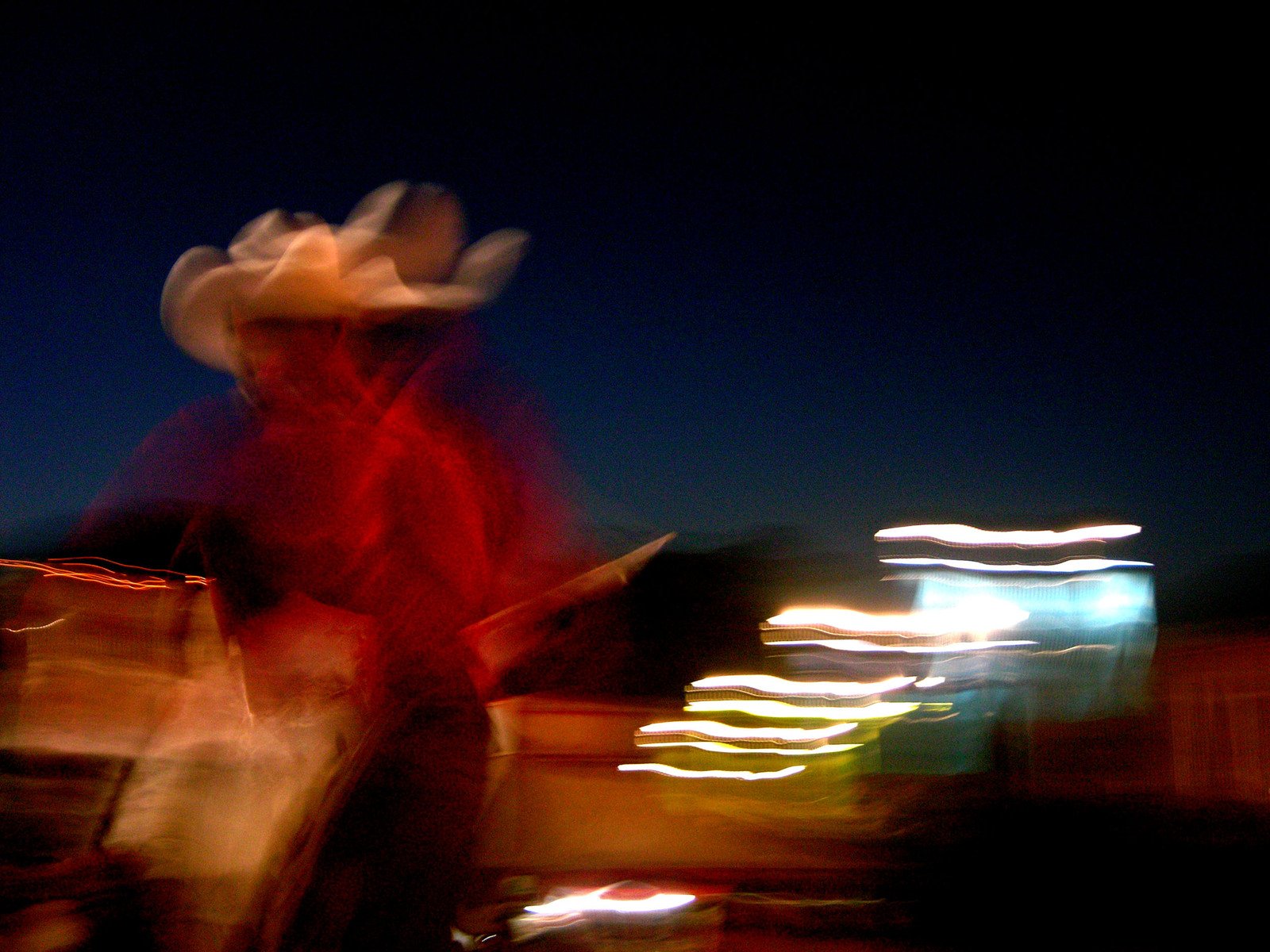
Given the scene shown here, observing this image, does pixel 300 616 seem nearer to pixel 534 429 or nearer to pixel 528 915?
pixel 534 429

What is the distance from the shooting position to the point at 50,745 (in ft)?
9.29

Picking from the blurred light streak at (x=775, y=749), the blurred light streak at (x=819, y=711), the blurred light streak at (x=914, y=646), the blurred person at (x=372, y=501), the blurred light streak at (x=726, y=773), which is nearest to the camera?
the blurred person at (x=372, y=501)

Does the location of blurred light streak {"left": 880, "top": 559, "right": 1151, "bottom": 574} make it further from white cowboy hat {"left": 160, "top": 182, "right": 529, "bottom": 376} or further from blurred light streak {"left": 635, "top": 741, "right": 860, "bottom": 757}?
white cowboy hat {"left": 160, "top": 182, "right": 529, "bottom": 376}

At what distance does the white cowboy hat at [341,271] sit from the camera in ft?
8.92

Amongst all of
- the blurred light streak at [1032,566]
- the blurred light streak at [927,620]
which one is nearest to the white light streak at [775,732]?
the blurred light streak at [927,620]

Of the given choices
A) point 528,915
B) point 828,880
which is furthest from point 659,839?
point 528,915

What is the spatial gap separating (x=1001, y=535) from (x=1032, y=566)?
0.87 feet

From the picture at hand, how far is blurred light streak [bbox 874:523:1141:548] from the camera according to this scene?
655 centimetres

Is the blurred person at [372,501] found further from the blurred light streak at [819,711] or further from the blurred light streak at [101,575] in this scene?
the blurred light streak at [819,711]

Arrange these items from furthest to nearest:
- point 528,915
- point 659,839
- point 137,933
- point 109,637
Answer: point 659,839 → point 528,915 → point 109,637 → point 137,933

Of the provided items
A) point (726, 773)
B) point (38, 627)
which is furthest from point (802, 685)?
point (38, 627)

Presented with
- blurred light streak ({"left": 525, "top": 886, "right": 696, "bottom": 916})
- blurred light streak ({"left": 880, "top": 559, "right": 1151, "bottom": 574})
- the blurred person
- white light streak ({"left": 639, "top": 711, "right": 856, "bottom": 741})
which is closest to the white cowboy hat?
the blurred person

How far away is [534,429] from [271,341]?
0.67 m

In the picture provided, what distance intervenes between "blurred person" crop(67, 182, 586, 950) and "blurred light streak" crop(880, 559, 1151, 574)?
4067mm
